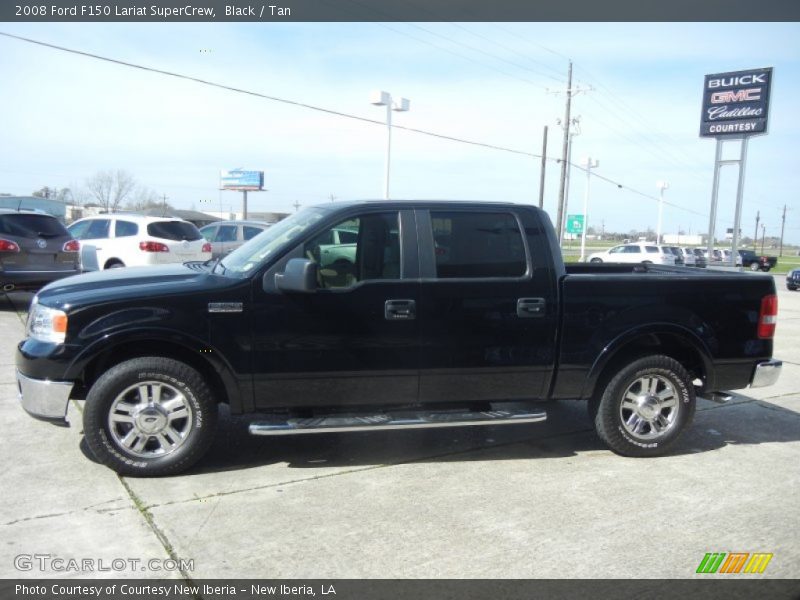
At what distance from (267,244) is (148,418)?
1469mm

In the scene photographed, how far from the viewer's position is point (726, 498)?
4531 millimetres

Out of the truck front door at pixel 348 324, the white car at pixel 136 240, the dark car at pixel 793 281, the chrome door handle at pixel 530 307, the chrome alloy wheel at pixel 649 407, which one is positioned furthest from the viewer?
the dark car at pixel 793 281

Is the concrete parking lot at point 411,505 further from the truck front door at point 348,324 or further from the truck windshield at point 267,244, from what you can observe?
the truck windshield at point 267,244

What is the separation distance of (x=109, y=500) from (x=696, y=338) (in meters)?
4.29

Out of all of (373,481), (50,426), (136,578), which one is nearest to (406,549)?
(373,481)

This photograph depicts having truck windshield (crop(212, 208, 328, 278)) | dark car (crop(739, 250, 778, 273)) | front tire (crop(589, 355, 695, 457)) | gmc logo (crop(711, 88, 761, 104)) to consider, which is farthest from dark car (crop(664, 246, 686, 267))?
truck windshield (crop(212, 208, 328, 278))

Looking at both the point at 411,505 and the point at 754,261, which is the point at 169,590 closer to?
the point at 411,505

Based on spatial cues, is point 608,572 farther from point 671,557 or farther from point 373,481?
point 373,481

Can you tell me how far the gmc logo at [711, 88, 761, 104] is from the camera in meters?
26.7

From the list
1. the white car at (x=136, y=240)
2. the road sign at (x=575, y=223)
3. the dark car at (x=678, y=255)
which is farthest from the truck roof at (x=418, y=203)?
the road sign at (x=575, y=223)

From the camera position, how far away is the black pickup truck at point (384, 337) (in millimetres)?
4449

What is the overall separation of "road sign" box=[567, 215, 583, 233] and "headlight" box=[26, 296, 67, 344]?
41.7 metres

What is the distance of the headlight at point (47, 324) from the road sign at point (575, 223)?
4170cm

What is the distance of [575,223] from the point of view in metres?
44.2
